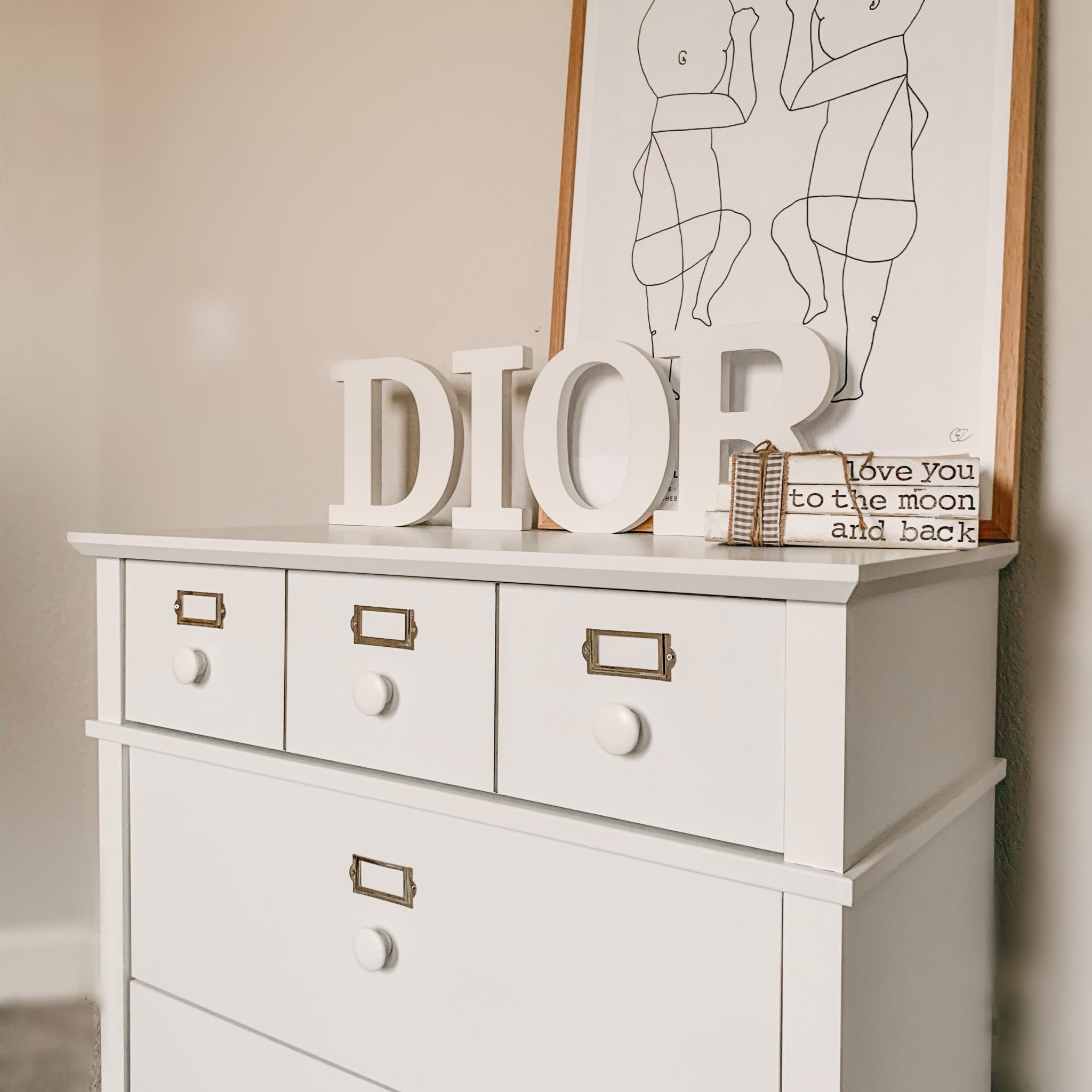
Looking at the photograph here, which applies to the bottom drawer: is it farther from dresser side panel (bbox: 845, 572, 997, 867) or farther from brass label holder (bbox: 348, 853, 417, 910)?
dresser side panel (bbox: 845, 572, 997, 867)

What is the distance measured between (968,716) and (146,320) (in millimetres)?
1608

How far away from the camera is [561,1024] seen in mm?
867

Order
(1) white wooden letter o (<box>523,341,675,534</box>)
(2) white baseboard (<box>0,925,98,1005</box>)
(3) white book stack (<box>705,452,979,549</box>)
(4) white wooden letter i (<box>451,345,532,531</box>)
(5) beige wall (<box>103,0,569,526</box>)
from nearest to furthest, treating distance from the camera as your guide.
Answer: (3) white book stack (<box>705,452,979,549</box>) < (1) white wooden letter o (<box>523,341,675,534</box>) < (4) white wooden letter i (<box>451,345,532,531</box>) < (5) beige wall (<box>103,0,569,526</box>) < (2) white baseboard (<box>0,925,98,1005</box>)

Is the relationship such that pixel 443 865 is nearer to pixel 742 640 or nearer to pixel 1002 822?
pixel 742 640

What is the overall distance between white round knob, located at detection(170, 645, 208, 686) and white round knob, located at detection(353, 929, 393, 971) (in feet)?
1.11

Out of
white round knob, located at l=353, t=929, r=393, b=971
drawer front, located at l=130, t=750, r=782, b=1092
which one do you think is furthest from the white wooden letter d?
white round knob, located at l=353, t=929, r=393, b=971

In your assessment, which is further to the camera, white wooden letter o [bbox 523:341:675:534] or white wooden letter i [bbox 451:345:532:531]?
white wooden letter i [bbox 451:345:532:531]

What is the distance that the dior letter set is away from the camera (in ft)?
3.55

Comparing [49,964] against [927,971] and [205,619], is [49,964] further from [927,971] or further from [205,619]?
[927,971]

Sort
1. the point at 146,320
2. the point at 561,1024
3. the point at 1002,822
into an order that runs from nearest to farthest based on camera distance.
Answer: the point at 561,1024 < the point at 1002,822 < the point at 146,320

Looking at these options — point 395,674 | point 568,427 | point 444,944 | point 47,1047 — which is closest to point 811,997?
point 444,944

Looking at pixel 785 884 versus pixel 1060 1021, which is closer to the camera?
pixel 785 884

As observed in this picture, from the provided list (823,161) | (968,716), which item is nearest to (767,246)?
(823,161)

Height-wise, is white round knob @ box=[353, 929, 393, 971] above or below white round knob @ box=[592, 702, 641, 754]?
below
